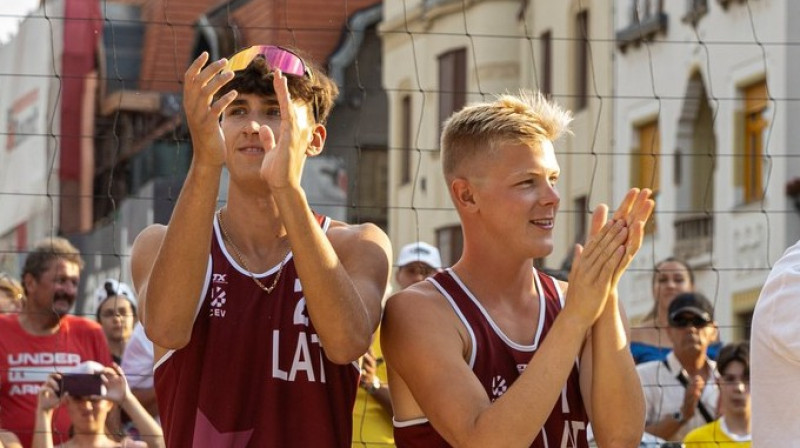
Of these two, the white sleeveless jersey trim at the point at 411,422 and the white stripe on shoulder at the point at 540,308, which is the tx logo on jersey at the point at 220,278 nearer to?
the white sleeveless jersey trim at the point at 411,422

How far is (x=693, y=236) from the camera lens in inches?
968

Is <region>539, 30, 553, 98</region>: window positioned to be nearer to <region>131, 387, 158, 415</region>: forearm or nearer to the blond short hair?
<region>131, 387, 158, 415</region>: forearm

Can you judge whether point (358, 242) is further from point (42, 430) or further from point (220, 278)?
point (42, 430)

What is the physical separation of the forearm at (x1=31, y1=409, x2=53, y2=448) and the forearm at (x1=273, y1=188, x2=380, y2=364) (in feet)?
9.91

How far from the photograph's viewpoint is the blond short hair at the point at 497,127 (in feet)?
17.9

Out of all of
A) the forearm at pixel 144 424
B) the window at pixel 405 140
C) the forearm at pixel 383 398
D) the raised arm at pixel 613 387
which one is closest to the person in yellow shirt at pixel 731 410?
the forearm at pixel 383 398

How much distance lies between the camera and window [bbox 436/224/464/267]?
25.2 meters

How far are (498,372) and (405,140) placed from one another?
2640cm

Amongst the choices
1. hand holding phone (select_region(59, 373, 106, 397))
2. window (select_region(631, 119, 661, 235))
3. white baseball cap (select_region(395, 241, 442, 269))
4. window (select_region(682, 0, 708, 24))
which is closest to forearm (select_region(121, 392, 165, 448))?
hand holding phone (select_region(59, 373, 106, 397))

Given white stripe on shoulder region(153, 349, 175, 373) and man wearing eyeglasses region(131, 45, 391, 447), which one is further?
white stripe on shoulder region(153, 349, 175, 373)

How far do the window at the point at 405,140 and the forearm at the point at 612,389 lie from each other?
26.3 meters

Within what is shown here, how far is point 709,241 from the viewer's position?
24.0 m

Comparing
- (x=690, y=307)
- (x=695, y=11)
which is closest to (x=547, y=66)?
(x=695, y=11)

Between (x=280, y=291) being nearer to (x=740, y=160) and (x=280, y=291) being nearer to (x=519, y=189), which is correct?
(x=519, y=189)
